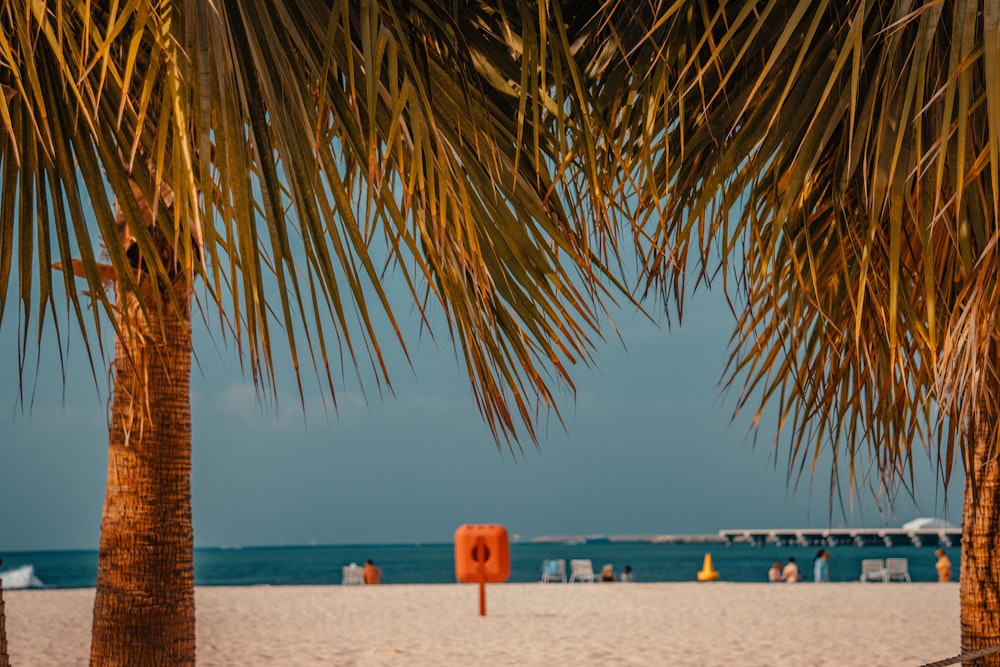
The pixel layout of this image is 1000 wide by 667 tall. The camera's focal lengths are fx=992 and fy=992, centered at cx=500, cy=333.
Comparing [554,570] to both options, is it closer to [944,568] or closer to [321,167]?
[944,568]

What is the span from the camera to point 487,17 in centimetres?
273

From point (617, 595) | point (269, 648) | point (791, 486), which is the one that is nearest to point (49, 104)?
point (791, 486)

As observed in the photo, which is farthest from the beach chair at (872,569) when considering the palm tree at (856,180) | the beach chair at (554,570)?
the palm tree at (856,180)

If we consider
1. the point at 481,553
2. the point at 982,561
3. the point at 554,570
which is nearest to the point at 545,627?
the point at 481,553

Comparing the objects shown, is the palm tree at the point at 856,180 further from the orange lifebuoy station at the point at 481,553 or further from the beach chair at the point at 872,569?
the beach chair at the point at 872,569

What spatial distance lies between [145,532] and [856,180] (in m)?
3.11

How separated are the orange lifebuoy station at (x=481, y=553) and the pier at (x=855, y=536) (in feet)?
209

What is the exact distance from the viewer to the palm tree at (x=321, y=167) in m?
1.85

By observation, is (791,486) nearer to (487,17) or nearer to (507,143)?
(507,143)

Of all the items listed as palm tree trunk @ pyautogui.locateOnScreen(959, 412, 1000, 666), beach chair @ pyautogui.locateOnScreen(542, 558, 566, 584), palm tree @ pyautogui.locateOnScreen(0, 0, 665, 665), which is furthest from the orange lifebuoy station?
beach chair @ pyautogui.locateOnScreen(542, 558, 566, 584)

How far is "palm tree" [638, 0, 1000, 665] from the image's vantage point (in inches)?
77.7

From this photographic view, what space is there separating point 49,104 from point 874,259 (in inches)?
80.5

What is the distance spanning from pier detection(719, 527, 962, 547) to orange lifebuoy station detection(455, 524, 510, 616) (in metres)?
63.7

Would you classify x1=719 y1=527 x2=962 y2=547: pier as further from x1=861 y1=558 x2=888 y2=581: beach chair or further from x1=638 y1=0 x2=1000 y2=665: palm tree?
x1=638 y1=0 x2=1000 y2=665: palm tree
